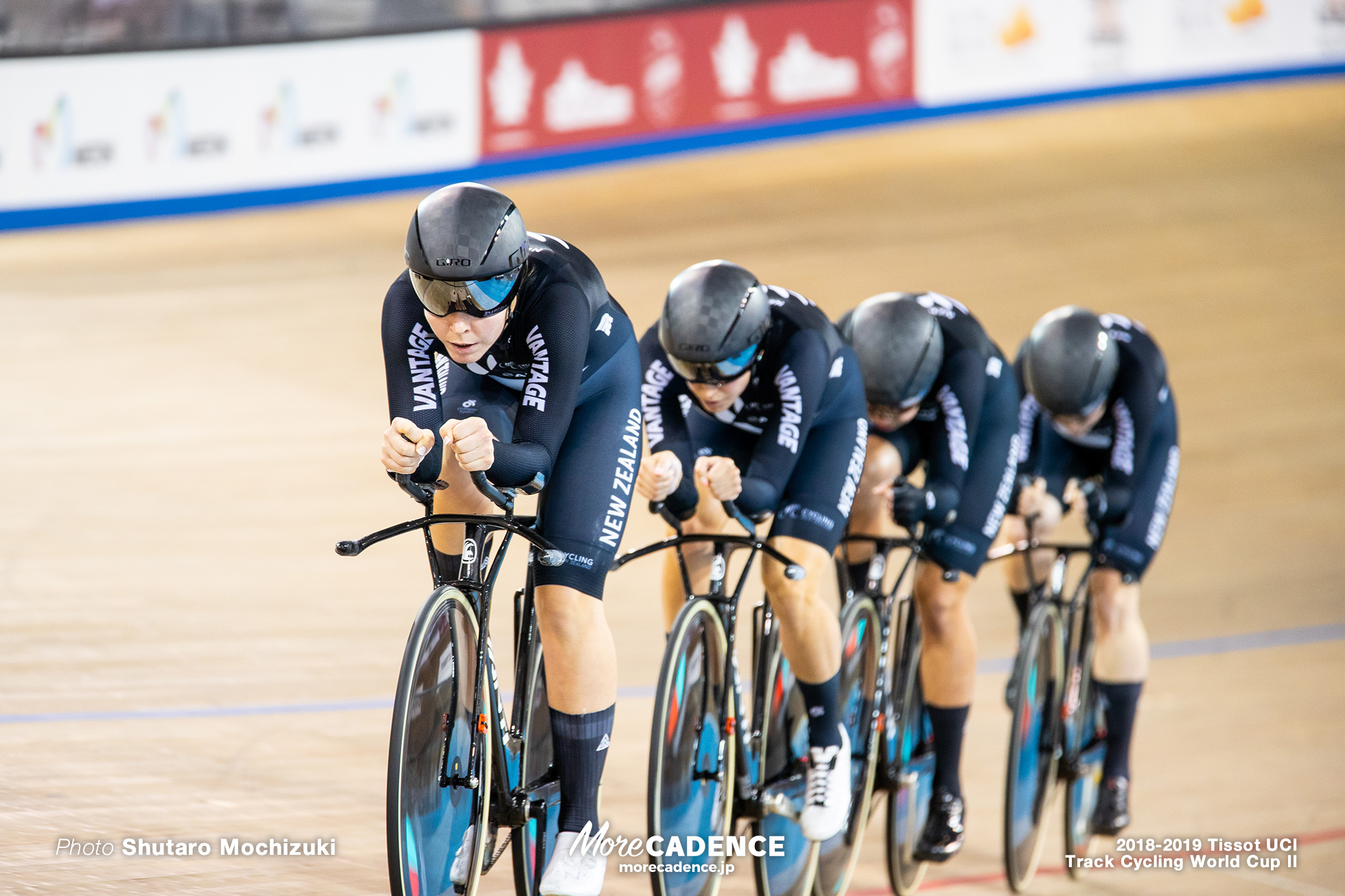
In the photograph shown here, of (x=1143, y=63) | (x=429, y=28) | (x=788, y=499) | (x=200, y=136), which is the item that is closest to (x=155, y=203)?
(x=200, y=136)

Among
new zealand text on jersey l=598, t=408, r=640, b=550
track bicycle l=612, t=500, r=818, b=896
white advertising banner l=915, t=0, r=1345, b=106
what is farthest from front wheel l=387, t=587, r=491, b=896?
white advertising banner l=915, t=0, r=1345, b=106

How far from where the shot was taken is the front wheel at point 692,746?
2.87 metres

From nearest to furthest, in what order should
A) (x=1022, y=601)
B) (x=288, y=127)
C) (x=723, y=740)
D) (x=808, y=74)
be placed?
(x=723, y=740) < (x=1022, y=601) < (x=288, y=127) < (x=808, y=74)

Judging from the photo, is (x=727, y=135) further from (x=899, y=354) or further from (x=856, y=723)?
(x=856, y=723)

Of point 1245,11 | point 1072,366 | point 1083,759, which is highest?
point 1245,11

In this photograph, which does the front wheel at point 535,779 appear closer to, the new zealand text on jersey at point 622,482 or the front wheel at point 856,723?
the new zealand text on jersey at point 622,482

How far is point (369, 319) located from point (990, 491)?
5.29 metres

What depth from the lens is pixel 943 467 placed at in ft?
12.3

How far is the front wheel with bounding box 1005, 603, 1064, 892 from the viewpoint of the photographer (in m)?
3.79

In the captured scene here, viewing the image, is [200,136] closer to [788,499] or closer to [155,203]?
[155,203]

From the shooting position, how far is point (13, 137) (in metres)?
9.30

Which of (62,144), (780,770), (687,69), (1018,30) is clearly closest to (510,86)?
(687,69)

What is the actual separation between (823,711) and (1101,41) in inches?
341

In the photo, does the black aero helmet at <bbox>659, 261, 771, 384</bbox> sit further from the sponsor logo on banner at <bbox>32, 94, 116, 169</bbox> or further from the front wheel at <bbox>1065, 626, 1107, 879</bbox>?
the sponsor logo on banner at <bbox>32, 94, 116, 169</bbox>
